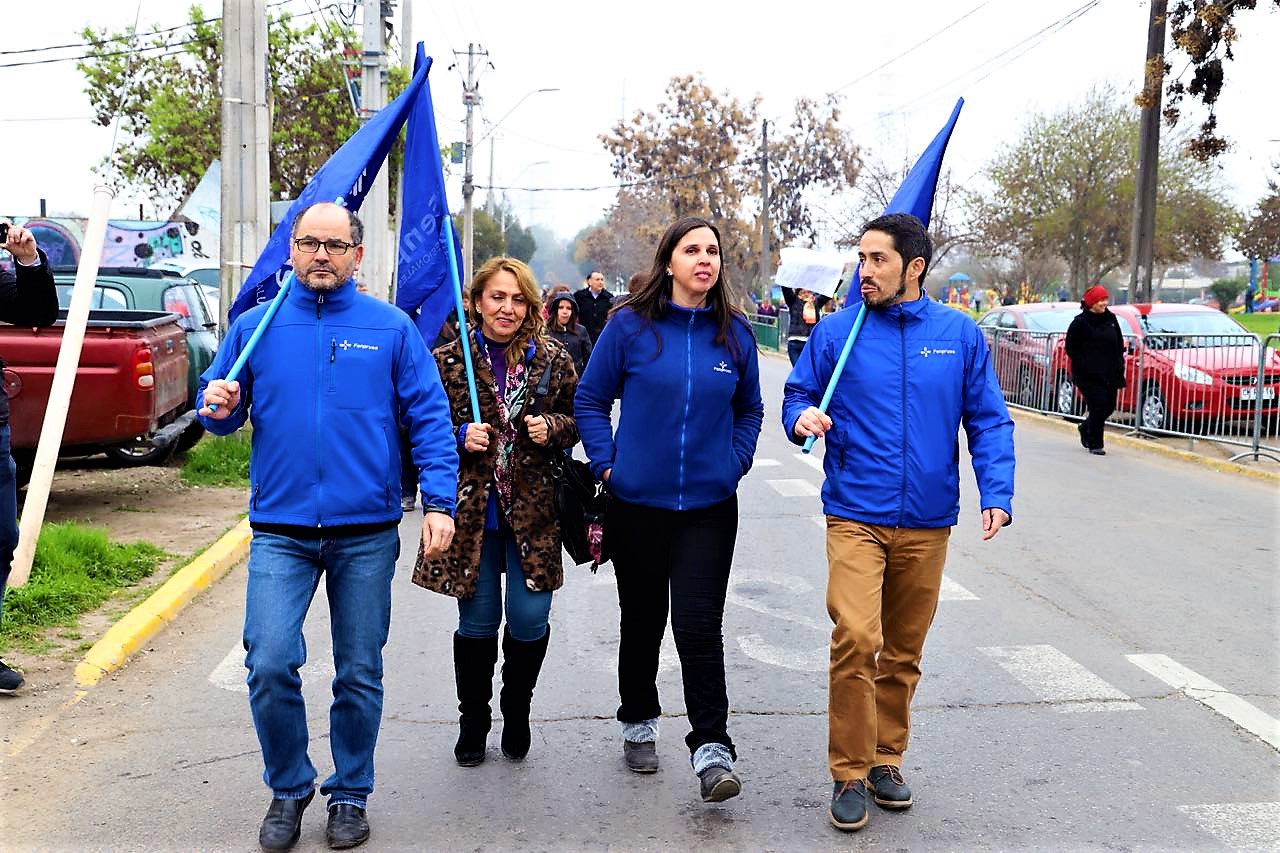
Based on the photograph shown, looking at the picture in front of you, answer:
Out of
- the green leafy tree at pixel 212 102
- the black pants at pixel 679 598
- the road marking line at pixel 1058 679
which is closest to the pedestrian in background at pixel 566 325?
the road marking line at pixel 1058 679

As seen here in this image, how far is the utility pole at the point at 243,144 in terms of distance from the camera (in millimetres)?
12391

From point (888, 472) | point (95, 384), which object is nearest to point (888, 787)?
point (888, 472)

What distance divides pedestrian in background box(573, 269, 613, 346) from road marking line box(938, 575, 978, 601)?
11.4 m

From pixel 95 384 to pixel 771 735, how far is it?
19.8ft

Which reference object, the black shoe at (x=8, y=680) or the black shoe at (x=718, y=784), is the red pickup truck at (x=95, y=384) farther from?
the black shoe at (x=718, y=784)

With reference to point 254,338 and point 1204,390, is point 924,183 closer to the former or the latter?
point 254,338

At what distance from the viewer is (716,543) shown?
459 cm

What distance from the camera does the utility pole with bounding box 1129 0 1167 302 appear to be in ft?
59.0

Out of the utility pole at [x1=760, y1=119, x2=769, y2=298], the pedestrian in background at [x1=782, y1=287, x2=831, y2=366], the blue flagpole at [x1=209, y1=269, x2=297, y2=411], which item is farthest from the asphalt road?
the utility pole at [x1=760, y1=119, x2=769, y2=298]

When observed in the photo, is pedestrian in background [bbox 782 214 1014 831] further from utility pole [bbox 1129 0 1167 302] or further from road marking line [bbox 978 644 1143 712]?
utility pole [bbox 1129 0 1167 302]

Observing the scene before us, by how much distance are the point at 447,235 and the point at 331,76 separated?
36.5 metres

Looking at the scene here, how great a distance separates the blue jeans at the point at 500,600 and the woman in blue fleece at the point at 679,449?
32 centimetres

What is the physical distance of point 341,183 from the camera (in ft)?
15.2

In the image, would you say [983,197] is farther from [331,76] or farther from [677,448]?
[677,448]
